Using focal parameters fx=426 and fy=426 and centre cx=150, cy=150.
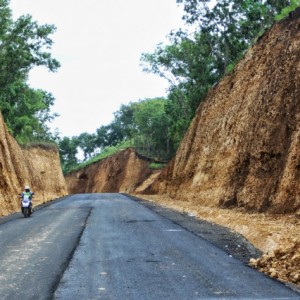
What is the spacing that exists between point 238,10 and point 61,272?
36605 mm

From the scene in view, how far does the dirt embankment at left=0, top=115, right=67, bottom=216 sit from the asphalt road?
14.2 meters

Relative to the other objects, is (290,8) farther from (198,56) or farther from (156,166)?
(156,166)

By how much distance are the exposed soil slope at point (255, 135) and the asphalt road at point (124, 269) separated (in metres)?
6.71

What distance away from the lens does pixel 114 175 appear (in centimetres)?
8238

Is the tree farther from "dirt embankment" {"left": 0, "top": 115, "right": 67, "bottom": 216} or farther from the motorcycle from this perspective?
the motorcycle

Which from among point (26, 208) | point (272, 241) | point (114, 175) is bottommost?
point (272, 241)

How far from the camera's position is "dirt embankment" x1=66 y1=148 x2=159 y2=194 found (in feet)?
246

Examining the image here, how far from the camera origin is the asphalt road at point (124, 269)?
21.9ft

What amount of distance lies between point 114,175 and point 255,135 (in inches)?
2404

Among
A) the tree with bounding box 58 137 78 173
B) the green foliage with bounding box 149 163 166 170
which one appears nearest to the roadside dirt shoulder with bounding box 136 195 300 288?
the green foliage with bounding box 149 163 166 170

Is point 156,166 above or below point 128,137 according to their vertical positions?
below

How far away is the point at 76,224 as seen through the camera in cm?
1658

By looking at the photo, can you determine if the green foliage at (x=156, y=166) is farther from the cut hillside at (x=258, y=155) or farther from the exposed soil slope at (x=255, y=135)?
the exposed soil slope at (x=255, y=135)

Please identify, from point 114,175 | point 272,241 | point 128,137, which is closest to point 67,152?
point 128,137
